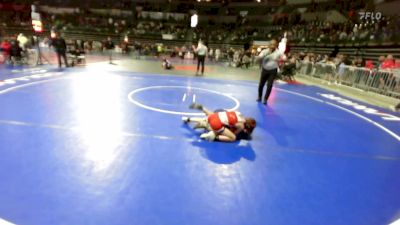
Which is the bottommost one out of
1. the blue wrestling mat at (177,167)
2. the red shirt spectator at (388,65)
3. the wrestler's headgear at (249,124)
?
the blue wrestling mat at (177,167)

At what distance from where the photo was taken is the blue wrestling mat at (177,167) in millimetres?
3227

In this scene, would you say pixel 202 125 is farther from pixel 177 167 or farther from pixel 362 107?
pixel 362 107

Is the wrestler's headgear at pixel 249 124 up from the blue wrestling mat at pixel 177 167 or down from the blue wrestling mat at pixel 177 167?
up

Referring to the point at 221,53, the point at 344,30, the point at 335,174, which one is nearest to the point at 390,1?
the point at 344,30

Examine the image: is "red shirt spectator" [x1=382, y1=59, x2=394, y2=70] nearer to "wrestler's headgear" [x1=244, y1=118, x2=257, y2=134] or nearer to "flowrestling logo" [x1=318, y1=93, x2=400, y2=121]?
"flowrestling logo" [x1=318, y1=93, x2=400, y2=121]

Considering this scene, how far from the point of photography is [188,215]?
3178 mm

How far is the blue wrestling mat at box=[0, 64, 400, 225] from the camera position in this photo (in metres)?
3.23

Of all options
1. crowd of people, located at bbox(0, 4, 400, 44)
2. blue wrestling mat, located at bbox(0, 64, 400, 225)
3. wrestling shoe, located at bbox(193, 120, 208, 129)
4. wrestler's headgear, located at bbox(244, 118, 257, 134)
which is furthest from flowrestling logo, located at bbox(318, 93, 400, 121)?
crowd of people, located at bbox(0, 4, 400, 44)

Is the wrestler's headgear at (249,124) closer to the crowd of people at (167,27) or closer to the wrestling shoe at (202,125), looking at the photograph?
the wrestling shoe at (202,125)

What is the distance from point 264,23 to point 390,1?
63.4 feet

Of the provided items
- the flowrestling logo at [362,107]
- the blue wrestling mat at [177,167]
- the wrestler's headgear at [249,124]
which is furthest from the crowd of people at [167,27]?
the wrestler's headgear at [249,124]

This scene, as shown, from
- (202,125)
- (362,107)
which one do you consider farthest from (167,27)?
(202,125)

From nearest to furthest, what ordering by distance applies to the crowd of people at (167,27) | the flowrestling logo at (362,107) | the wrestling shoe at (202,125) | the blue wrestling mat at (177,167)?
1. the blue wrestling mat at (177,167)
2. the wrestling shoe at (202,125)
3. the flowrestling logo at (362,107)
4. the crowd of people at (167,27)

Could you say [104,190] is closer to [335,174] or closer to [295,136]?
[335,174]
